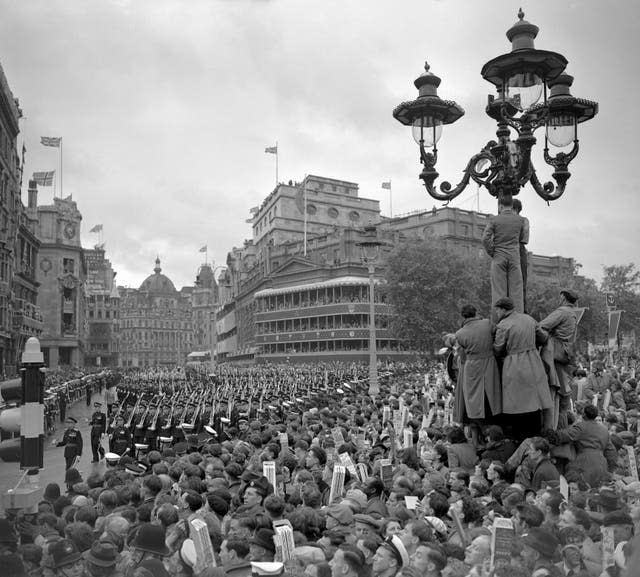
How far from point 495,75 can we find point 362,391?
1881cm

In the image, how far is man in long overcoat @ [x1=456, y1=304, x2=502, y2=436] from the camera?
9.37 m

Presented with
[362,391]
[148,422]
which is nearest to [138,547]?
[148,422]

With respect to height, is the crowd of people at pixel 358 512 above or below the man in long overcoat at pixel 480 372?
below

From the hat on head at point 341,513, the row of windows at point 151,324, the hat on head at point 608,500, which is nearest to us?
the hat on head at point 608,500

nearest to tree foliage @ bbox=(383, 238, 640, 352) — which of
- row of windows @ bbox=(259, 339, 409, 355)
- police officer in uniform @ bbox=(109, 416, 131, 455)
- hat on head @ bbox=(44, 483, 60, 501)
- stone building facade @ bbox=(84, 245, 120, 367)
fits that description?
row of windows @ bbox=(259, 339, 409, 355)

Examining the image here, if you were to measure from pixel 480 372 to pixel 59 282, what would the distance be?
80.1m

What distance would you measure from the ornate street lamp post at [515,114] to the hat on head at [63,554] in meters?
7.53

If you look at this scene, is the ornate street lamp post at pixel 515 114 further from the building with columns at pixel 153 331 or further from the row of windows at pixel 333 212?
the building with columns at pixel 153 331

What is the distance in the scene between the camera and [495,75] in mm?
9984

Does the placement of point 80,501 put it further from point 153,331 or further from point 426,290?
point 153,331

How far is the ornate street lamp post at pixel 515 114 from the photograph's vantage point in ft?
32.0

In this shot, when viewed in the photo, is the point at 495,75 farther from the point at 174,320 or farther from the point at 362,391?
the point at 174,320

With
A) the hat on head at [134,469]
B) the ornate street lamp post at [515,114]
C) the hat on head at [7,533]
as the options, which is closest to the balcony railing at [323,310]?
the ornate street lamp post at [515,114]

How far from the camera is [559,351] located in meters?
9.50
